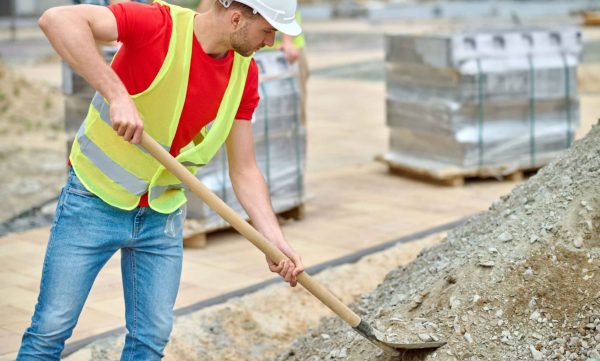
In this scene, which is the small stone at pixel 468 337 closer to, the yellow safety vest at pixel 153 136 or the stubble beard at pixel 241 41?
the yellow safety vest at pixel 153 136

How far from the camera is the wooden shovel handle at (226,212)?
2.96m

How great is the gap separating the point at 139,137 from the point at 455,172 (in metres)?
5.17

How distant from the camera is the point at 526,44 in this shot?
805 centimetres

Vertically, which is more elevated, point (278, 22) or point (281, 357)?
point (278, 22)

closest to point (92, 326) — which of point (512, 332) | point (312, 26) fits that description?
point (512, 332)

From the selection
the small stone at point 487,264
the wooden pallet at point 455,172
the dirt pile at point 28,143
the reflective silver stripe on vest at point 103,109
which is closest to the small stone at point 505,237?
the small stone at point 487,264

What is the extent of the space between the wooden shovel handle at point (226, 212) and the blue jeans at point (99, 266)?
27 cm

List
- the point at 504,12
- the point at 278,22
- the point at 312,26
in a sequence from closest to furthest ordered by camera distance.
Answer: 1. the point at 278,22
2. the point at 312,26
3. the point at 504,12

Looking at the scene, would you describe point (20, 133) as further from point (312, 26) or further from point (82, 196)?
point (312, 26)

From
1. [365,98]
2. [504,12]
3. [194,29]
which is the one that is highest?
[194,29]

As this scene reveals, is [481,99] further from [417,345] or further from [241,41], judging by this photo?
[241,41]

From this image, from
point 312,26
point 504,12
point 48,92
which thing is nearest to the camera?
point 48,92

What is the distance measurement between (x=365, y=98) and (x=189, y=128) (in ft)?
33.9

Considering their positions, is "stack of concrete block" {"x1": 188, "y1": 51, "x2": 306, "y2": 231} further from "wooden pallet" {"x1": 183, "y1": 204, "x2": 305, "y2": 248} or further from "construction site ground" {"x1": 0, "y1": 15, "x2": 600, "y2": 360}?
"construction site ground" {"x1": 0, "y1": 15, "x2": 600, "y2": 360}
